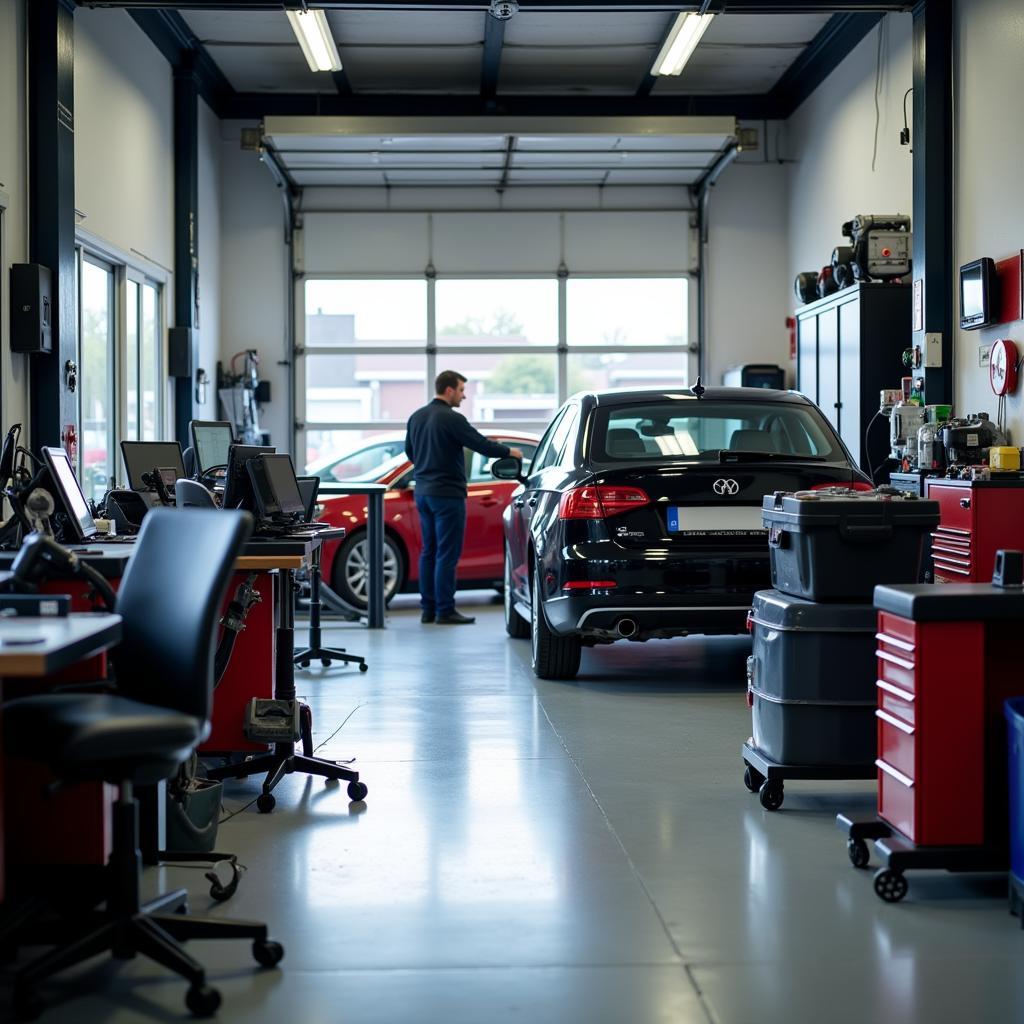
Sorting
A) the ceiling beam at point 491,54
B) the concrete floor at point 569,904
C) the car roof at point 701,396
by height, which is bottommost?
the concrete floor at point 569,904

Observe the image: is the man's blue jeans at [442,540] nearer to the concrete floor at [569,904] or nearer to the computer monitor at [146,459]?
the computer monitor at [146,459]

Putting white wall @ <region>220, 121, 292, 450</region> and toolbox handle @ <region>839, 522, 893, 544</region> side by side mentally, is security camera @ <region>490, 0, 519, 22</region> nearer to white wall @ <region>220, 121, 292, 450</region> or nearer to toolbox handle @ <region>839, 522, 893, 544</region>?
toolbox handle @ <region>839, 522, 893, 544</region>

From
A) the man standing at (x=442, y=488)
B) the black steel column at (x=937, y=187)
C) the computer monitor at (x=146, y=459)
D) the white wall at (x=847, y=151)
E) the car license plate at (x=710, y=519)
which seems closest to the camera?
the car license plate at (x=710, y=519)

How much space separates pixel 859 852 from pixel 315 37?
742 cm

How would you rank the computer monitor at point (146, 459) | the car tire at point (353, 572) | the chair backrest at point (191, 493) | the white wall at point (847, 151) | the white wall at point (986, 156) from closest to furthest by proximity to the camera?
the chair backrest at point (191, 493), the computer monitor at point (146, 459), the white wall at point (986, 156), the car tire at point (353, 572), the white wall at point (847, 151)

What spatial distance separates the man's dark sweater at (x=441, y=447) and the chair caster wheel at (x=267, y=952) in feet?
21.0

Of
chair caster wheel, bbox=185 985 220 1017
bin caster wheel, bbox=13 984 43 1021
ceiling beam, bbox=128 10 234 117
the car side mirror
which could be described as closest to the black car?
the car side mirror

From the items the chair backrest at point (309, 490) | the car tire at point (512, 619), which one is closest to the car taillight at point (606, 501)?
the chair backrest at point (309, 490)

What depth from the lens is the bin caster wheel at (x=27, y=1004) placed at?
2529mm

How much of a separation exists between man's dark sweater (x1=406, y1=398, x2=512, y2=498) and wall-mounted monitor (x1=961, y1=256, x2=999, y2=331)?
3.07m

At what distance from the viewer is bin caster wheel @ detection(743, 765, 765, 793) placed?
14.1 feet

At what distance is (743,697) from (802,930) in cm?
322

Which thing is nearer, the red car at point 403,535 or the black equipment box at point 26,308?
the black equipment box at point 26,308

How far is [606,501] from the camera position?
6.06 m
